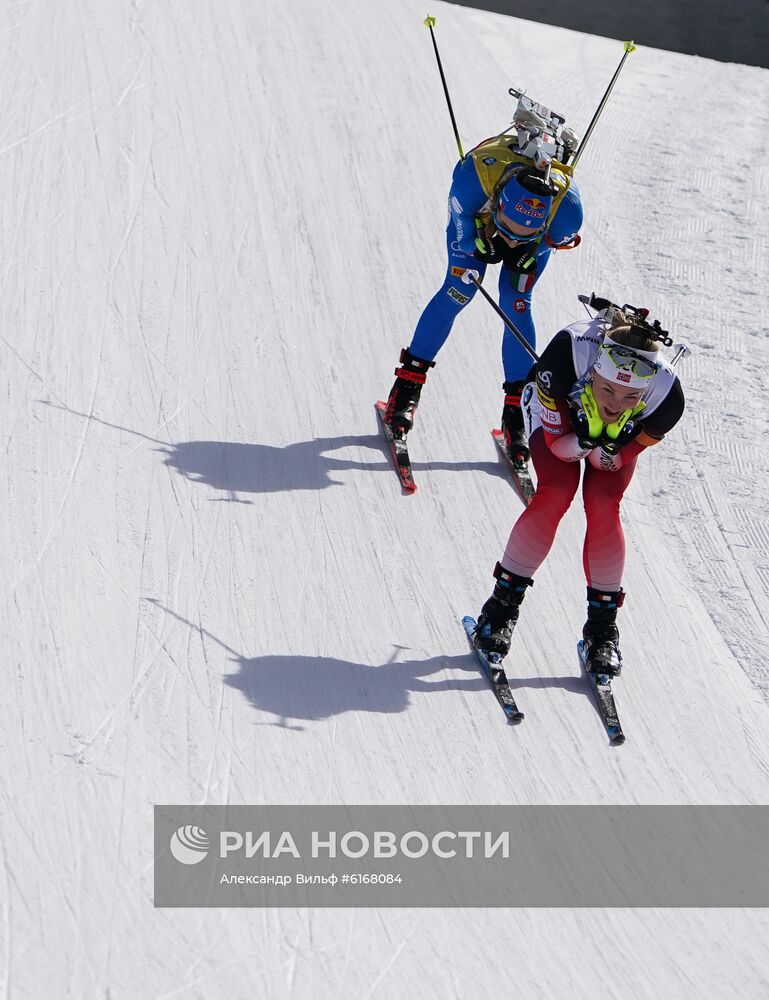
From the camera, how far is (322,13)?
11344mm

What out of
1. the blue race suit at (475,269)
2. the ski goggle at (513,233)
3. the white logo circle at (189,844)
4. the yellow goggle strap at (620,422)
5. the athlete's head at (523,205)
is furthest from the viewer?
the blue race suit at (475,269)

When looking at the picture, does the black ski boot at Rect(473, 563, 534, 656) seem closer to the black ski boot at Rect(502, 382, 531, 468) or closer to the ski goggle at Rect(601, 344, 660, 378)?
the ski goggle at Rect(601, 344, 660, 378)

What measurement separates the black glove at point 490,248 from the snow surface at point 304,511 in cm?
127

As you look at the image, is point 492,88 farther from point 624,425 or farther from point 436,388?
point 624,425

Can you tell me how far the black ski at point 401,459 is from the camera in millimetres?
6785

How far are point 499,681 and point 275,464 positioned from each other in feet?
6.47

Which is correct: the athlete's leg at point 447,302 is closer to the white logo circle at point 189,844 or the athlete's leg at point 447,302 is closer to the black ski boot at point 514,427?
the black ski boot at point 514,427

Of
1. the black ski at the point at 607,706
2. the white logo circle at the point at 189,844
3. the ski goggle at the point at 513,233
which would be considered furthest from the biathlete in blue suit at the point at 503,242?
the white logo circle at the point at 189,844

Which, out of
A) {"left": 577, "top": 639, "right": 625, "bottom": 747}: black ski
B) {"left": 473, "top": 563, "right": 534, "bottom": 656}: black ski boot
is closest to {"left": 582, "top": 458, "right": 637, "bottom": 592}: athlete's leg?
{"left": 473, "top": 563, "right": 534, "bottom": 656}: black ski boot

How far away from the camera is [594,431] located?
511 cm

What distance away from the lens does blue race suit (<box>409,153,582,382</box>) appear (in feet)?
21.0

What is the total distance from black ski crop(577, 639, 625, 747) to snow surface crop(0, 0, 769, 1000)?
2.4 inches

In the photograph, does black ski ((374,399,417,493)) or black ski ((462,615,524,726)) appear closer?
black ski ((462,615,524,726))

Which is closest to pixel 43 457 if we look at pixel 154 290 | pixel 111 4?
pixel 154 290
